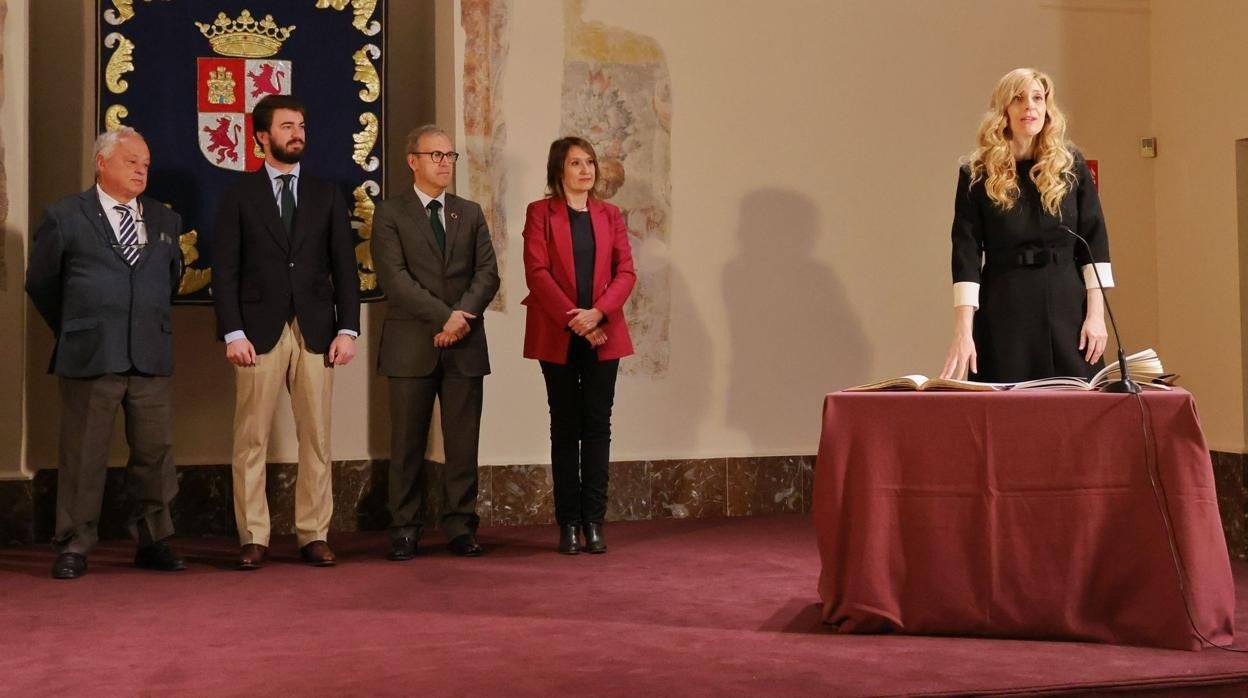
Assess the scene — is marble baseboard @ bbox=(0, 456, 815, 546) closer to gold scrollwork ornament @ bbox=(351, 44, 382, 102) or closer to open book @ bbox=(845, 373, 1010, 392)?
gold scrollwork ornament @ bbox=(351, 44, 382, 102)

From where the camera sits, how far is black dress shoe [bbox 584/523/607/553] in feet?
17.5

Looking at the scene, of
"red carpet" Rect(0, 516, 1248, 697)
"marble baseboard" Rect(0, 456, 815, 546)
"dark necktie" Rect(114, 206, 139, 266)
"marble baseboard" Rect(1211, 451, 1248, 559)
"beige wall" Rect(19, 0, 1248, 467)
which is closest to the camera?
"red carpet" Rect(0, 516, 1248, 697)

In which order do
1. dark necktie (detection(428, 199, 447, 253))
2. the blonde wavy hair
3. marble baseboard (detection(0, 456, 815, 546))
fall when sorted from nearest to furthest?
1. the blonde wavy hair
2. dark necktie (detection(428, 199, 447, 253))
3. marble baseboard (detection(0, 456, 815, 546))

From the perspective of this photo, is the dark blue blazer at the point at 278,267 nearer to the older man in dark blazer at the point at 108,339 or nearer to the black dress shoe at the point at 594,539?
the older man in dark blazer at the point at 108,339

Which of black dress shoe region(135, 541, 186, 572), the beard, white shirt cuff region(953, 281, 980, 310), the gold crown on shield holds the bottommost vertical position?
black dress shoe region(135, 541, 186, 572)

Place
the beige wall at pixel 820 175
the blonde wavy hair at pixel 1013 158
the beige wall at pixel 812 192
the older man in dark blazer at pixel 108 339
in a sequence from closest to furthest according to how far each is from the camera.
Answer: the blonde wavy hair at pixel 1013 158 < the older man in dark blazer at pixel 108 339 < the beige wall at pixel 812 192 < the beige wall at pixel 820 175

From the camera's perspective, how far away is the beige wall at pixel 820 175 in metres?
6.52

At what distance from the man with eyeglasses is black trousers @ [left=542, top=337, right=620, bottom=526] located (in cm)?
35

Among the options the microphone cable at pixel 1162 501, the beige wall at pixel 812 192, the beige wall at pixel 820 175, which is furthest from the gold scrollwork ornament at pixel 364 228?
the microphone cable at pixel 1162 501

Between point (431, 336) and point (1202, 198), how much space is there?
3.65 m

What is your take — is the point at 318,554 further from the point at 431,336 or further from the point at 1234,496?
the point at 1234,496

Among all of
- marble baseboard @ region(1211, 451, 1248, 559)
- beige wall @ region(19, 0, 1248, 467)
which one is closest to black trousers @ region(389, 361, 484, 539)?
beige wall @ region(19, 0, 1248, 467)

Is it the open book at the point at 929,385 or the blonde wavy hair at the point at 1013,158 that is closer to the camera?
the open book at the point at 929,385

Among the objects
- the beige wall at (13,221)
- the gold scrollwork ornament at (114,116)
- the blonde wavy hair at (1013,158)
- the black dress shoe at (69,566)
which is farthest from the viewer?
the gold scrollwork ornament at (114,116)
